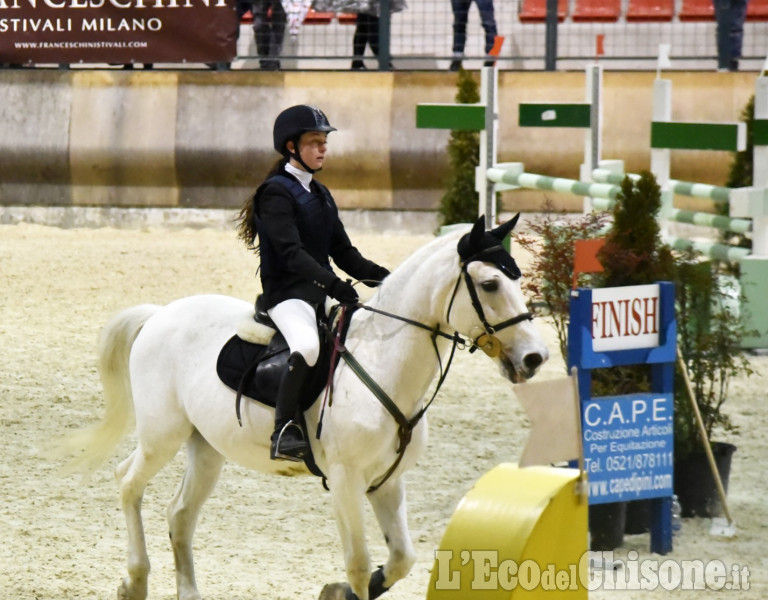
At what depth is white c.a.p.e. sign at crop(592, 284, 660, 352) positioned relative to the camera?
552 cm

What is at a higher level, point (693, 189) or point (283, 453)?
point (693, 189)

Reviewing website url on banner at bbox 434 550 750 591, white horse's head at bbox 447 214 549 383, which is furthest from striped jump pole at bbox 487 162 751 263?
white horse's head at bbox 447 214 549 383

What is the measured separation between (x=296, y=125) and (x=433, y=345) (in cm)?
94

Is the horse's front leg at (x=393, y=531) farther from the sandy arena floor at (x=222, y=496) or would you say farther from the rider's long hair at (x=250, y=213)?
the rider's long hair at (x=250, y=213)

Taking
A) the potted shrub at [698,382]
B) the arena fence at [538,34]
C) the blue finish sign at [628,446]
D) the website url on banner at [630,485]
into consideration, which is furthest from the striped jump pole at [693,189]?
the arena fence at [538,34]

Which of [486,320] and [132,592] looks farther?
[132,592]

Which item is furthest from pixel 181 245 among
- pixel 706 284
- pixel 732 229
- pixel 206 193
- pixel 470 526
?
pixel 470 526

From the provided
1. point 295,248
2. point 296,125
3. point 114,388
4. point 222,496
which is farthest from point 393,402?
point 222,496

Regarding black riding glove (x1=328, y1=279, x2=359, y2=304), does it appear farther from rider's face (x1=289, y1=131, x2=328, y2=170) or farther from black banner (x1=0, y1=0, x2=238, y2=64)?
black banner (x1=0, y1=0, x2=238, y2=64)

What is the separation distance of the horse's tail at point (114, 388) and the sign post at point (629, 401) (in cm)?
180

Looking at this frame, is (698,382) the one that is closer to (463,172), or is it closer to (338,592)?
(338,592)

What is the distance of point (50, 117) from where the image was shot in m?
13.9

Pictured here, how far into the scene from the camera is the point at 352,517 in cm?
455

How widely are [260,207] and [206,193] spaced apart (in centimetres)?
917
